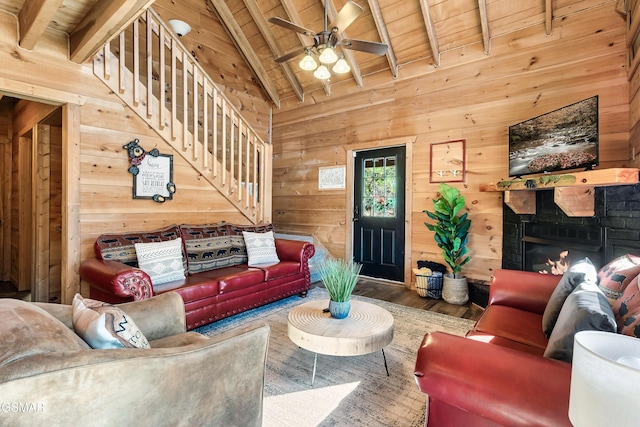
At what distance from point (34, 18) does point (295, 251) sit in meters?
3.07

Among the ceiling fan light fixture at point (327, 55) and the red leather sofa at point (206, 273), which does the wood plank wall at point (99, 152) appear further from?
the ceiling fan light fixture at point (327, 55)

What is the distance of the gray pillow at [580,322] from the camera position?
1.05m

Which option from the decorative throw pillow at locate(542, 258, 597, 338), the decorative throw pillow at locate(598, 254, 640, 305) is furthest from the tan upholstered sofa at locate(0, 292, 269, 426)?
the decorative throw pillow at locate(598, 254, 640, 305)

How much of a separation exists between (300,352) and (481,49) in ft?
12.9

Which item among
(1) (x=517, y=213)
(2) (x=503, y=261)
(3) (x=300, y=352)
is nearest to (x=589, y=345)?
(3) (x=300, y=352)

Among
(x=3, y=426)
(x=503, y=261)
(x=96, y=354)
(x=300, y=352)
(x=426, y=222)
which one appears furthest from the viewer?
(x=426, y=222)

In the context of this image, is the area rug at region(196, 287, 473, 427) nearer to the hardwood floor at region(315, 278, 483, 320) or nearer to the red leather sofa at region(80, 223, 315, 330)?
the red leather sofa at region(80, 223, 315, 330)

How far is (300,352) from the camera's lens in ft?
8.14

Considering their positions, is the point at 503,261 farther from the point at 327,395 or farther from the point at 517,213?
the point at 327,395

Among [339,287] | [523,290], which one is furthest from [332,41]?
[523,290]

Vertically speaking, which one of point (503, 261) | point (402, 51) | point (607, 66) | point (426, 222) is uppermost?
point (402, 51)

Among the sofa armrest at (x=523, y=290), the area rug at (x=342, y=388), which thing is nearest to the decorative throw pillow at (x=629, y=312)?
the sofa armrest at (x=523, y=290)

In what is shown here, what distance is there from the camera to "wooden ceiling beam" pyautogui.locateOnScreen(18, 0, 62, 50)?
7.22 ft

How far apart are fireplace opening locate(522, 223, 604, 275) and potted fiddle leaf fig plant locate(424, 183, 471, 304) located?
657mm
